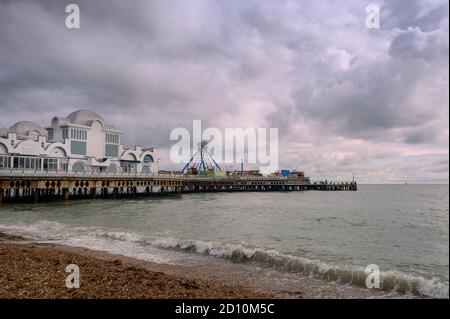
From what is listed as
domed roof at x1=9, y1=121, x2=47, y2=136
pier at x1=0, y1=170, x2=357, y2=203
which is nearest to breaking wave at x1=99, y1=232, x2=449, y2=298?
pier at x1=0, y1=170, x2=357, y2=203

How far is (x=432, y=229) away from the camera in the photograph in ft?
74.3

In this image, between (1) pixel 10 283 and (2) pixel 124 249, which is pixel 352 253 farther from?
(1) pixel 10 283

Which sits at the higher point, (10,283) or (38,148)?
(38,148)

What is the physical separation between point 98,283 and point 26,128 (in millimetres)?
59564

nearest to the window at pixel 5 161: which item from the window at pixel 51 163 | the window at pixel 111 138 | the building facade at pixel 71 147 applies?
the building facade at pixel 71 147

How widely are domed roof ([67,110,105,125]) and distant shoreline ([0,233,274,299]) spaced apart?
5345cm

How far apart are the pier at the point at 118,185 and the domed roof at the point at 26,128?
9.60 meters

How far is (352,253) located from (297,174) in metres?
102

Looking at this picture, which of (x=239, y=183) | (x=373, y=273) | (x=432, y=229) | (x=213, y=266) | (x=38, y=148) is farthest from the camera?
(x=239, y=183)

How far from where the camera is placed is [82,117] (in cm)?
6203

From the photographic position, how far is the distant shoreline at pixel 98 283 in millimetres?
7992

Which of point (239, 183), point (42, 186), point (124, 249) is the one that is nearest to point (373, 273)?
point (124, 249)

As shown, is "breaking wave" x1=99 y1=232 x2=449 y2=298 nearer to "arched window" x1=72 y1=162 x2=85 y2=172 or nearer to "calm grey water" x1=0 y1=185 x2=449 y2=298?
"calm grey water" x1=0 y1=185 x2=449 y2=298

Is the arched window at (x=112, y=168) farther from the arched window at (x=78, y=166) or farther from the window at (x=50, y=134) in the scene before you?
the window at (x=50, y=134)
